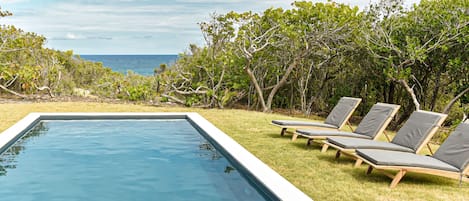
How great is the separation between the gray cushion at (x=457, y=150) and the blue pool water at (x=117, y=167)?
232 cm

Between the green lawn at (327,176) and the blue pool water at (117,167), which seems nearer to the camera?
the green lawn at (327,176)

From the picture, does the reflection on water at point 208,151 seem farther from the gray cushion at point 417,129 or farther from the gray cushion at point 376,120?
the gray cushion at point 417,129

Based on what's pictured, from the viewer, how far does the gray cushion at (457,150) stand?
530 centimetres

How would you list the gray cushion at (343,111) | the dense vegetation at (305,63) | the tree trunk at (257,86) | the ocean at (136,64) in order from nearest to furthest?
the gray cushion at (343,111)
the dense vegetation at (305,63)
the tree trunk at (257,86)
the ocean at (136,64)

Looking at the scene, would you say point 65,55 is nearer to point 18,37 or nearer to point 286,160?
point 18,37

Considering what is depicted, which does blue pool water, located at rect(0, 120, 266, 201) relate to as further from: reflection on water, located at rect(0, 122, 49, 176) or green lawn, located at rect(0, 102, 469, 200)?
green lawn, located at rect(0, 102, 469, 200)

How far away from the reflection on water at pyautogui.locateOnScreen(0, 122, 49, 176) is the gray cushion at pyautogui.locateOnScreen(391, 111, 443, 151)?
532 centimetres

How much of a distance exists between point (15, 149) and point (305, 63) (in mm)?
9253

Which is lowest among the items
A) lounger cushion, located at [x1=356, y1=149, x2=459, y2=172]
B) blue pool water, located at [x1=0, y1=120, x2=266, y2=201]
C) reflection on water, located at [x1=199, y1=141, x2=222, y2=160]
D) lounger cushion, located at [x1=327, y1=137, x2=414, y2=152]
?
blue pool water, located at [x1=0, y1=120, x2=266, y2=201]

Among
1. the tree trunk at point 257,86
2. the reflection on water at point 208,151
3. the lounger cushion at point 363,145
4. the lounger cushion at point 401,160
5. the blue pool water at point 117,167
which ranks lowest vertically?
the blue pool water at point 117,167

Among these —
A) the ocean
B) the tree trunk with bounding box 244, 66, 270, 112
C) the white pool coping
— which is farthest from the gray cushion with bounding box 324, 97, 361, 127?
the ocean

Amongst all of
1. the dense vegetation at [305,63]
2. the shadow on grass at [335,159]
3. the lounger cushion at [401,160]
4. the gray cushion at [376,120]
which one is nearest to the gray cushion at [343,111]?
the gray cushion at [376,120]

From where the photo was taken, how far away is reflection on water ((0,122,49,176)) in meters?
6.37

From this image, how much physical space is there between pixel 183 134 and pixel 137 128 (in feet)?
3.97
